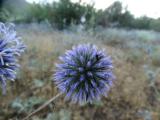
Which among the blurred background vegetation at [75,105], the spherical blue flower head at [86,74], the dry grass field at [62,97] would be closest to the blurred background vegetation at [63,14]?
the blurred background vegetation at [75,105]

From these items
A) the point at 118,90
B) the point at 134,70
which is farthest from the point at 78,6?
the point at 118,90

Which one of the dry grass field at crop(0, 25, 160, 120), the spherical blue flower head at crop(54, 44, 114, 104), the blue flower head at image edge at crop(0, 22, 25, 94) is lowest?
the dry grass field at crop(0, 25, 160, 120)

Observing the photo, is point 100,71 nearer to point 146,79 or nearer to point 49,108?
point 49,108

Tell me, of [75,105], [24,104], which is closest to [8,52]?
[24,104]

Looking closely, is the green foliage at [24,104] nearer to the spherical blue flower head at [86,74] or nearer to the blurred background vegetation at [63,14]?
the spherical blue flower head at [86,74]

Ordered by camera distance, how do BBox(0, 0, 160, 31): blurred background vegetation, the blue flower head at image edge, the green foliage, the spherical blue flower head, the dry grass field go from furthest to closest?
1. BBox(0, 0, 160, 31): blurred background vegetation
2. the dry grass field
3. the green foliage
4. the spherical blue flower head
5. the blue flower head at image edge

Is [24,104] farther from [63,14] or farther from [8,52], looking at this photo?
[63,14]

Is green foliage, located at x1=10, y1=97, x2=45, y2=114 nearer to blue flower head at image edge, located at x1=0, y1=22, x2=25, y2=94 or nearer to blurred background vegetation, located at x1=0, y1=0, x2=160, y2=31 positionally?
blue flower head at image edge, located at x1=0, y1=22, x2=25, y2=94

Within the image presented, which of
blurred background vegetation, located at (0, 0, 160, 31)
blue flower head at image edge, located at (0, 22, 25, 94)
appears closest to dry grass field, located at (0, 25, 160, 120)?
blue flower head at image edge, located at (0, 22, 25, 94)
